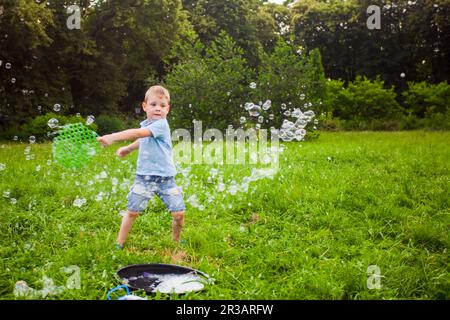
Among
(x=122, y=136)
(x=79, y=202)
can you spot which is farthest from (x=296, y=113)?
(x=122, y=136)

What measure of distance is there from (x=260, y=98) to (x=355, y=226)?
900cm

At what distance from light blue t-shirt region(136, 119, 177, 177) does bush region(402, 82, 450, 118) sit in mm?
18058

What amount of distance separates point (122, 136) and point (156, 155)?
2.16ft

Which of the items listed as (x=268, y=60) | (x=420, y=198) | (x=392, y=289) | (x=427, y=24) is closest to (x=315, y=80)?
(x=268, y=60)

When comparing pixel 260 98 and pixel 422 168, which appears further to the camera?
pixel 260 98

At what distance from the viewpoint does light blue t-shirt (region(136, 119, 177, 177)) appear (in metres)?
3.97

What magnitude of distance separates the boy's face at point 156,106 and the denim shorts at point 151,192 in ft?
1.84

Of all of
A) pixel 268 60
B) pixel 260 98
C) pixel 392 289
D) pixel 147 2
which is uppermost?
pixel 147 2

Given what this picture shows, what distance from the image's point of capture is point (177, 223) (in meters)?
4.12

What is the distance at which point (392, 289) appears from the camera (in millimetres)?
3295

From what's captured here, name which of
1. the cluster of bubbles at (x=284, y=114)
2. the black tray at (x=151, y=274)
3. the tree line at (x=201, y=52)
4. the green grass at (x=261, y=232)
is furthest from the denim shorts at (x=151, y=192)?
the tree line at (x=201, y=52)

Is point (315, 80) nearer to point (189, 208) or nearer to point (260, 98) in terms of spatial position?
point (260, 98)

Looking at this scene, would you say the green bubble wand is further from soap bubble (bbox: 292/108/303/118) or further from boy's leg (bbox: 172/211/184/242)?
soap bubble (bbox: 292/108/303/118)

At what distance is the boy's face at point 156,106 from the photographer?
156 inches
